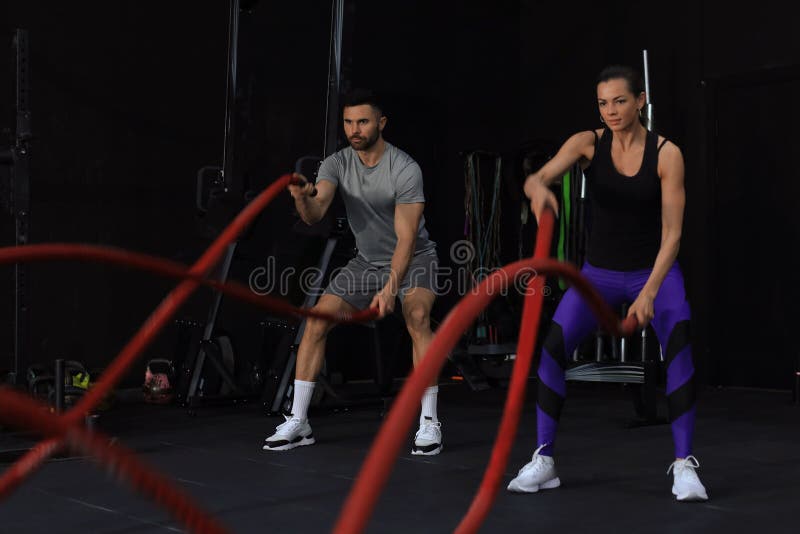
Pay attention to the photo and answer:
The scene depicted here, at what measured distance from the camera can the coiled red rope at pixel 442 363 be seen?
60.3 inches

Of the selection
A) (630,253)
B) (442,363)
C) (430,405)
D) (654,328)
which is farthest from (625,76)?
(442,363)

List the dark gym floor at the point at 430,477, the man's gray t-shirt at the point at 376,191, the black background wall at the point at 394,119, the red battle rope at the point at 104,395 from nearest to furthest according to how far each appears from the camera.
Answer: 1. the red battle rope at the point at 104,395
2. the dark gym floor at the point at 430,477
3. the man's gray t-shirt at the point at 376,191
4. the black background wall at the point at 394,119

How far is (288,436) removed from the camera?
16.3 ft

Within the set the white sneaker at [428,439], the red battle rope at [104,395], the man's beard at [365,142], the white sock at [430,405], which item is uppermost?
the man's beard at [365,142]

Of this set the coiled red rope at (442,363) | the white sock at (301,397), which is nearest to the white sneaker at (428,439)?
the white sock at (301,397)

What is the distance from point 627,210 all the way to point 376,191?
4.56ft

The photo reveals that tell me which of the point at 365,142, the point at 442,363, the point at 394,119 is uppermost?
the point at 394,119

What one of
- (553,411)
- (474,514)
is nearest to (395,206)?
(553,411)

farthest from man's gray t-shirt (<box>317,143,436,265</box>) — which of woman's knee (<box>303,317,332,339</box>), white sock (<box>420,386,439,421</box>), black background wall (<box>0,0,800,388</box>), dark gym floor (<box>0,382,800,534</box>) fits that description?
black background wall (<box>0,0,800,388</box>)

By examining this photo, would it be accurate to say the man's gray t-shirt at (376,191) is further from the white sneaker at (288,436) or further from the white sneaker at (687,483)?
the white sneaker at (687,483)

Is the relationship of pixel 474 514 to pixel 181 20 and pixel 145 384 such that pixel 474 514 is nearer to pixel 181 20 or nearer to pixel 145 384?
pixel 145 384

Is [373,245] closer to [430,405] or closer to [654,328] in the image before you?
[430,405]

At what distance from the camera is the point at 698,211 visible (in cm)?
781

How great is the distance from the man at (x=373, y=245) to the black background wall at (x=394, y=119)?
166 cm
